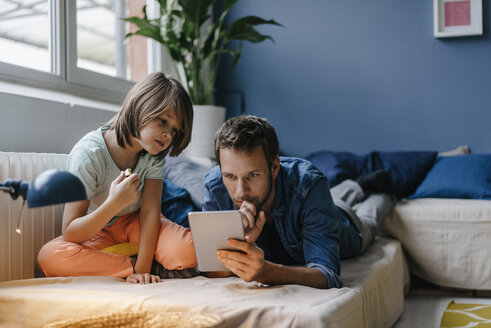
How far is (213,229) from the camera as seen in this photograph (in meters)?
1.24

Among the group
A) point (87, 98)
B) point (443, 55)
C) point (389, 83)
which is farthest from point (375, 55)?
point (87, 98)

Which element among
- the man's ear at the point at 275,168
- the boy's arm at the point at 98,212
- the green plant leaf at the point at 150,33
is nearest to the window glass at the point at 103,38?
the green plant leaf at the point at 150,33

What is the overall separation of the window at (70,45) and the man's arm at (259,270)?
1208 millimetres

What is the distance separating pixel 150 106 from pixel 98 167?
Result: 0.25m

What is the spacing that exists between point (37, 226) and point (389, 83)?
2.52 meters

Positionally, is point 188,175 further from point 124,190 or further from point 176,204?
point 124,190

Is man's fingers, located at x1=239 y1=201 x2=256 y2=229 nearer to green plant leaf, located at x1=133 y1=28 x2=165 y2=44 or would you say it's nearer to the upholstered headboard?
the upholstered headboard

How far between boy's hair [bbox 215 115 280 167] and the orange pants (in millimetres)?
362

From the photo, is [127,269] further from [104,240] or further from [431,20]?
[431,20]

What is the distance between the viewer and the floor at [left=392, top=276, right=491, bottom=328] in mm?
1925

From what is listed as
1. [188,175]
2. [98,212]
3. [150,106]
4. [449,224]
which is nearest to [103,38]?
[188,175]

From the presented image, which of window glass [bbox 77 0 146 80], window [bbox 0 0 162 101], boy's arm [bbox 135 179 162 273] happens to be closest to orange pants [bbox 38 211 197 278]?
boy's arm [bbox 135 179 162 273]

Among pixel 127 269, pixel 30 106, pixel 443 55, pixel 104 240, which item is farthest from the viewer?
pixel 443 55

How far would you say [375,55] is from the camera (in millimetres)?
3400
